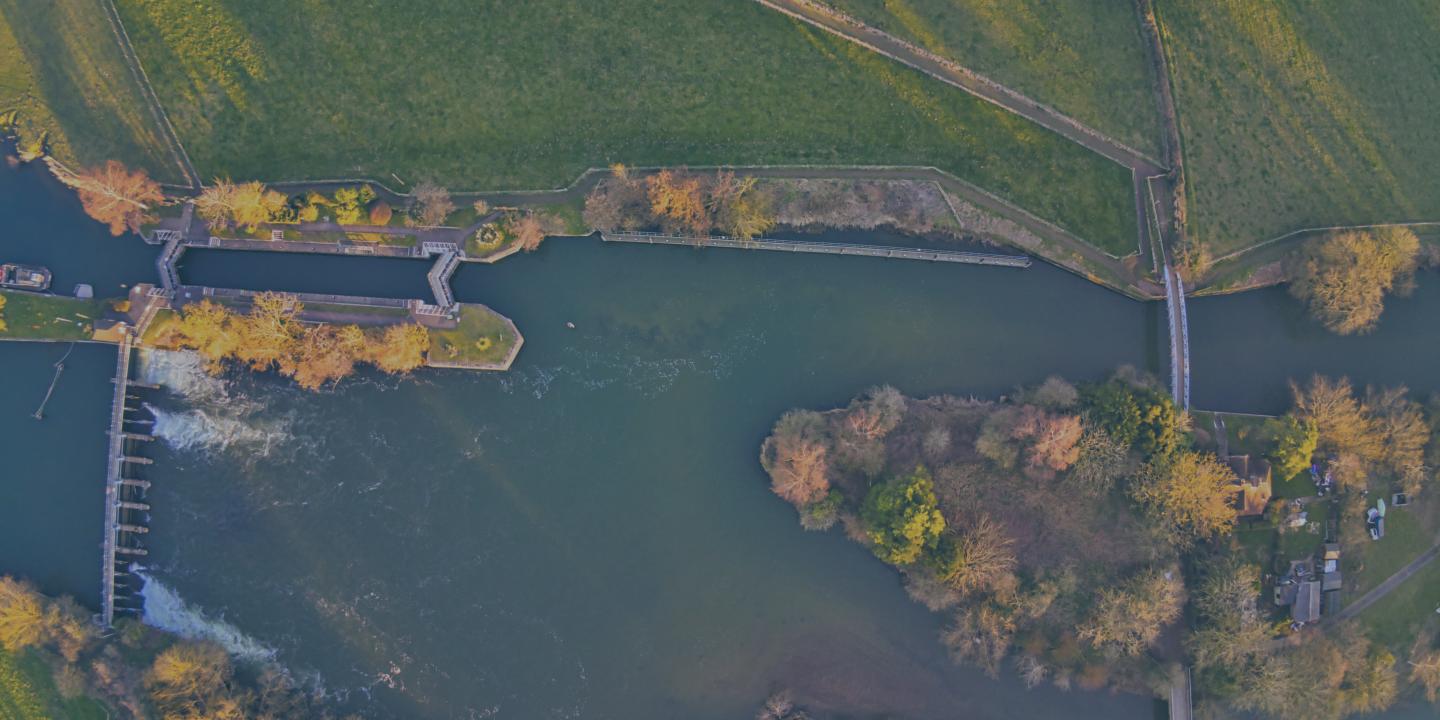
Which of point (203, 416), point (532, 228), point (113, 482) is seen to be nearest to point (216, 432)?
point (203, 416)

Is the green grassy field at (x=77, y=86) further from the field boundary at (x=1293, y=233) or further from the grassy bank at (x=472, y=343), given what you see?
the field boundary at (x=1293, y=233)

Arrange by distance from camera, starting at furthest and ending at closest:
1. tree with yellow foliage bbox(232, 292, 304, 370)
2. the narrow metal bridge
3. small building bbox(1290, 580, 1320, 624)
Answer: small building bbox(1290, 580, 1320, 624), the narrow metal bridge, tree with yellow foliage bbox(232, 292, 304, 370)

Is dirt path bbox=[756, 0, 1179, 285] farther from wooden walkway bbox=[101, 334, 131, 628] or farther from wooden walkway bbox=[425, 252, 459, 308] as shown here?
wooden walkway bbox=[101, 334, 131, 628]

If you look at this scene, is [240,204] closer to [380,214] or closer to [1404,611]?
[380,214]

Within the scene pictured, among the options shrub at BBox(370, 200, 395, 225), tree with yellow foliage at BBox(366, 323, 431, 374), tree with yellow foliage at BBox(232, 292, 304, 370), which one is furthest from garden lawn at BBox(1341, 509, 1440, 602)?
tree with yellow foliage at BBox(232, 292, 304, 370)

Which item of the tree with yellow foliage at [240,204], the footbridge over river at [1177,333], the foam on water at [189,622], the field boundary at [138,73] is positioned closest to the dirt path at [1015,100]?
the footbridge over river at [1177,333]

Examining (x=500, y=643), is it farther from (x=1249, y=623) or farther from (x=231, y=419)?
(x=1249, y=623)
